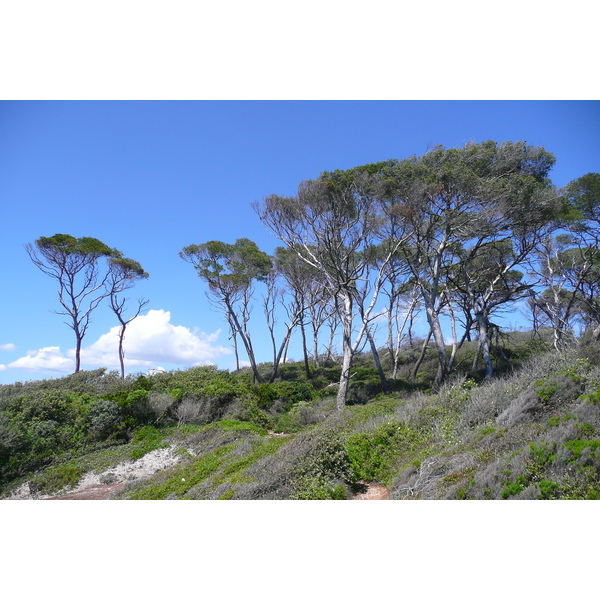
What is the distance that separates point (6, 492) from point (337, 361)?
22.6 meters

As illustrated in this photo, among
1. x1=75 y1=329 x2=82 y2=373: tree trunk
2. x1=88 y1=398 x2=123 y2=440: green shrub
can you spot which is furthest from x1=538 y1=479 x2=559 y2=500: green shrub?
x1=75 y1=329 x2=82 y2=373: tree trunk

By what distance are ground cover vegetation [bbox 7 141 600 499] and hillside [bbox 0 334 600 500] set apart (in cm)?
4

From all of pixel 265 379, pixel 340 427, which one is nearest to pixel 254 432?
pixel 340 427

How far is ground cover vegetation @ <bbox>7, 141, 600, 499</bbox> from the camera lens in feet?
17.5

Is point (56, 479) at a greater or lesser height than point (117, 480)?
greater

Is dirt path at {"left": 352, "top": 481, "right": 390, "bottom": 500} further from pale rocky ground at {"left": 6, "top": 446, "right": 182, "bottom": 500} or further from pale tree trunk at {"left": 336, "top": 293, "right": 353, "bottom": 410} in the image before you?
pale tree trunk at {"left": 336, "top": 293, "right": 353, "bottom": 410}

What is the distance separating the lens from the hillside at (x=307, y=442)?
4.44 meters

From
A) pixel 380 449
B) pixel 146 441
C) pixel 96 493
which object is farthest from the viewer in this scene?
pixel 146 441

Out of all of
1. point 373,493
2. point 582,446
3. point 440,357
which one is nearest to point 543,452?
point 582,446

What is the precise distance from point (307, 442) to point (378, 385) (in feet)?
33.1

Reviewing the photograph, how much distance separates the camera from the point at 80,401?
11016mm

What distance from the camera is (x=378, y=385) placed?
15930 mm

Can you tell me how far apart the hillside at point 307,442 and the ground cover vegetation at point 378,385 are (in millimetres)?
36

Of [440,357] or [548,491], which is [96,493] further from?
[440,357]
